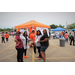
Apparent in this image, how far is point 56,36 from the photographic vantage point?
1902cm

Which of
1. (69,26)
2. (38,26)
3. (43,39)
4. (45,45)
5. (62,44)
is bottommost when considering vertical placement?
(62,44)

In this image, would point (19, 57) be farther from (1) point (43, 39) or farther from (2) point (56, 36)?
(2) point (56, 36)

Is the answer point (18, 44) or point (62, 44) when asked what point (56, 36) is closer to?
point (62, 44)

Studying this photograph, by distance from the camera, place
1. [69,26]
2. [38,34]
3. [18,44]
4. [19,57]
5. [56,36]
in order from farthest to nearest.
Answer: [69,26] → [56,36] → [38,34] → [19,57] → [18,44]

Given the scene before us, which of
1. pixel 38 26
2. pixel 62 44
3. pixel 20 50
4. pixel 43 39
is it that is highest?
pixel 38 26

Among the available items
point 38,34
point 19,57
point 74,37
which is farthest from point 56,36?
point 19,57

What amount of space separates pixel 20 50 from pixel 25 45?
3.23ft

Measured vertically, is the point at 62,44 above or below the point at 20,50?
below

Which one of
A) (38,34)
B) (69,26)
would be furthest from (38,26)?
(69,26)

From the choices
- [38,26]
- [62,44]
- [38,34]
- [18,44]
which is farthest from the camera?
[62,44]

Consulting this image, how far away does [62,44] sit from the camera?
8.48 meters

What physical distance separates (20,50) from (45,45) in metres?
1.23

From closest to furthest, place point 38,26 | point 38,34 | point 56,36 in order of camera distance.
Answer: point 38,34, point 38,26, point 56,36

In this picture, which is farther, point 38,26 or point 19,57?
A: point 38,26
